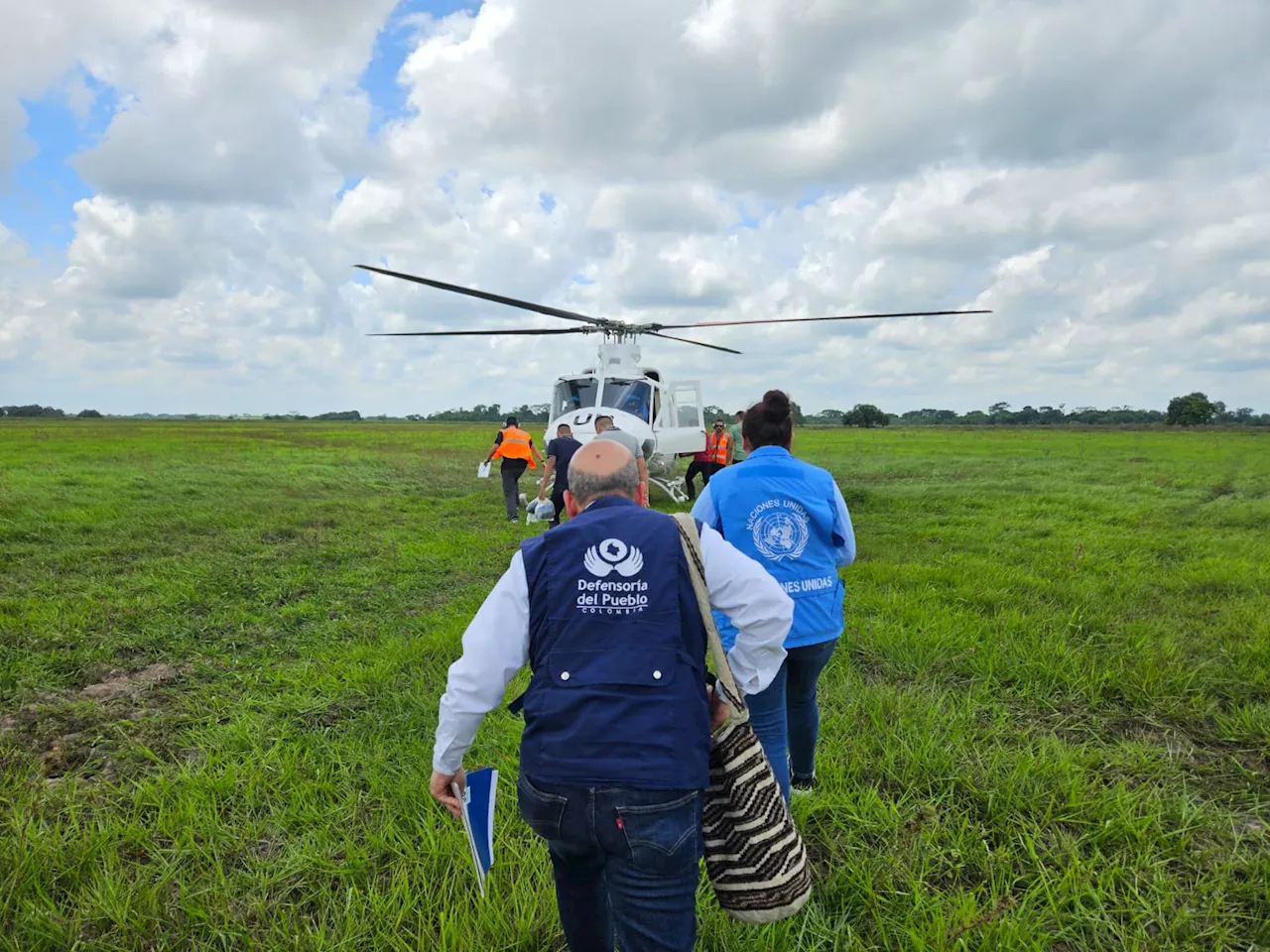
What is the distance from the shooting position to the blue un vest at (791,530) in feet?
9.47

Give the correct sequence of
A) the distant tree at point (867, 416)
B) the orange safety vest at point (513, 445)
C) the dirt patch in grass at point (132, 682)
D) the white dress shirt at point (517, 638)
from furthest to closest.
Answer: the distant tree at point (867, 416) → the orange safety vest at point (513, 445) → the dirt patch in grass at point (132, 682) → the white dress shirt at point (517, 638)

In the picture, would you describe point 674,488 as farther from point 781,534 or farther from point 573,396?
point 781,534

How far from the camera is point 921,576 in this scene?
7.53 metres

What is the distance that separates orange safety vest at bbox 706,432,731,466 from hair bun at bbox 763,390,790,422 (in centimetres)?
999

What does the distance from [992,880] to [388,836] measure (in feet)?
8.42

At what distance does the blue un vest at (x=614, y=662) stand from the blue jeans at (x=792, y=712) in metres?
0.79

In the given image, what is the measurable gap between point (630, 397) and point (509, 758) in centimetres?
925

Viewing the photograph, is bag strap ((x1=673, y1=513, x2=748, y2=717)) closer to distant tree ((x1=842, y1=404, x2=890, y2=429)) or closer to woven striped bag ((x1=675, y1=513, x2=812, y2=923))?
woven striped bag ((x1=675, y1=513, x2=812, y2=923))

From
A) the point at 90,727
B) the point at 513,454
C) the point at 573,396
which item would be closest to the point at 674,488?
the point at 573,396

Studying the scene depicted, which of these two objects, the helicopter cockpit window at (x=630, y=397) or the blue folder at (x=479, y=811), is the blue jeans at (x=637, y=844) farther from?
the helicopter cockpit window at (x=630, y=397)

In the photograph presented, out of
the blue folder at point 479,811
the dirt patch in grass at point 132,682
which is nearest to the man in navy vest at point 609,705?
the blue folder at point 479,811

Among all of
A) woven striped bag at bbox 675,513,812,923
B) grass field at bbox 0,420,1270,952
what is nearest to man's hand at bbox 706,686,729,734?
woven striped bag at bbox 675,513,812,923

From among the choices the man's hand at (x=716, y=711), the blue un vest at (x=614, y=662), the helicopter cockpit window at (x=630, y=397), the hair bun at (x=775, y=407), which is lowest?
the man's hand at (x=716, y=711)

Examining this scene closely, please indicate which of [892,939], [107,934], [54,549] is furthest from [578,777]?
[54,549]
